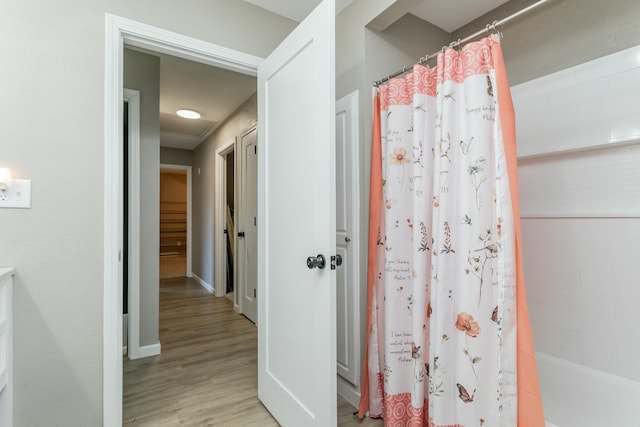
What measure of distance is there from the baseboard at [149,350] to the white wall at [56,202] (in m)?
1.16

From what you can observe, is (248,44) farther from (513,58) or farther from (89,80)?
(513,58)

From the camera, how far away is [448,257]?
1.36 m

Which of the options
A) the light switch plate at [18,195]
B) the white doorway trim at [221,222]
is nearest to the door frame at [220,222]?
the white doorway trim at [221,222]

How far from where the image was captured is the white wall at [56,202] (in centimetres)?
135

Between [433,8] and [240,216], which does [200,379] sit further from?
[433,8]

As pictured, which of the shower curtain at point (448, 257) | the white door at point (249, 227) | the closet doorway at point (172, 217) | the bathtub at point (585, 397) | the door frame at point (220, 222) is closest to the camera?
the shower curtain at point (448, 257)

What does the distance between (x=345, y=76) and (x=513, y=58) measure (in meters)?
1.15

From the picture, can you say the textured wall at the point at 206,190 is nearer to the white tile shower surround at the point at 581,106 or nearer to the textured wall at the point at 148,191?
the textured wall at the point at 148,191

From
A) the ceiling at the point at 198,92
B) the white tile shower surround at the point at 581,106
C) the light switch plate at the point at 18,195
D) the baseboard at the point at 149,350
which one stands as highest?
the ceiling at the point at 198,92

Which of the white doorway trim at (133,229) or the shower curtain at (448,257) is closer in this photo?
the shower curtain at (448,257)

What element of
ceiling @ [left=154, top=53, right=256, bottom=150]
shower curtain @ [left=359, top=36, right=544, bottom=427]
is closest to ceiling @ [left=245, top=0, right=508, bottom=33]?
shower curtain @ [left=359, top=36, right=544, bottom=427]

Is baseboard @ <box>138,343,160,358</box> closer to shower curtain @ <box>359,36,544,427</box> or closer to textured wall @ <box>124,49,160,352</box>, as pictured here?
textured wall @ <box>124,49,160,352</box>

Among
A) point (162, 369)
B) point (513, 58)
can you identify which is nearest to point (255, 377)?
point (162, 369)

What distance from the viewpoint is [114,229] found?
1521mm
